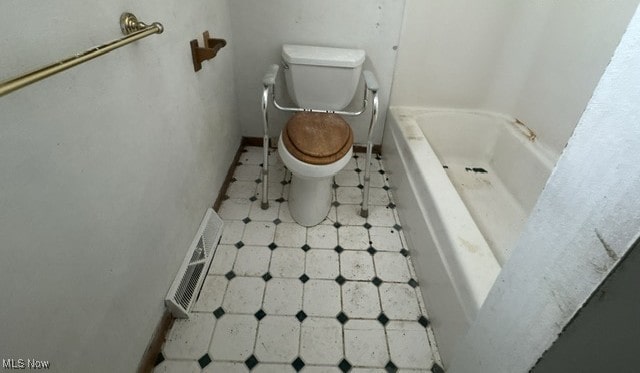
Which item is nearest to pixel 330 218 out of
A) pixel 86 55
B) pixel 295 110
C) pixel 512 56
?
pixel 295 110

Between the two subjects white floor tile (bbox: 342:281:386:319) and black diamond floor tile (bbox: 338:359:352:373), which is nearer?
black diamond floor tile (bbox: 338:359:352:373)

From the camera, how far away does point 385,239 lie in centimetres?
145

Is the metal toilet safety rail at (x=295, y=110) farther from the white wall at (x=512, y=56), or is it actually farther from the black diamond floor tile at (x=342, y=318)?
the black diamond floor tile at (x=342, y=318)

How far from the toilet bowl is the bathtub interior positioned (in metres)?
Answer: 0.68

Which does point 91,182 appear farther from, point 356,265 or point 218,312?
point 356,265

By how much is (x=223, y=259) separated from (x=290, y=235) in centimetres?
31

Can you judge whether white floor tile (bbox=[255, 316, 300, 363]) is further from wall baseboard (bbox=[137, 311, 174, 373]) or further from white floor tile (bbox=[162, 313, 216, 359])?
wall baseboard (bbox=[137, 311, 174, 373])

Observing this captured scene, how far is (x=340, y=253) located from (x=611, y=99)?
3.69 feet

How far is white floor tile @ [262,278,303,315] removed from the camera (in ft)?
3.76

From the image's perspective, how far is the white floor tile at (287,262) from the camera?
4.18 feet

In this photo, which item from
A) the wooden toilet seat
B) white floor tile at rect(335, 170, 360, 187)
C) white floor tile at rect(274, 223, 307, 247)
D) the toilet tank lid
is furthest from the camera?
white floor tile at rect(335, 170, 360, 187)

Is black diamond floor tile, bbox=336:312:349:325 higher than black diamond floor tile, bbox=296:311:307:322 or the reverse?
higher

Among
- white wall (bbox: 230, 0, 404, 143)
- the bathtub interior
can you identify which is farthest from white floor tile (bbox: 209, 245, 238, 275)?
→ the bathtub interior

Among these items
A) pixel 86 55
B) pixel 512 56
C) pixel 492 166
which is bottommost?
pixel 492 166
